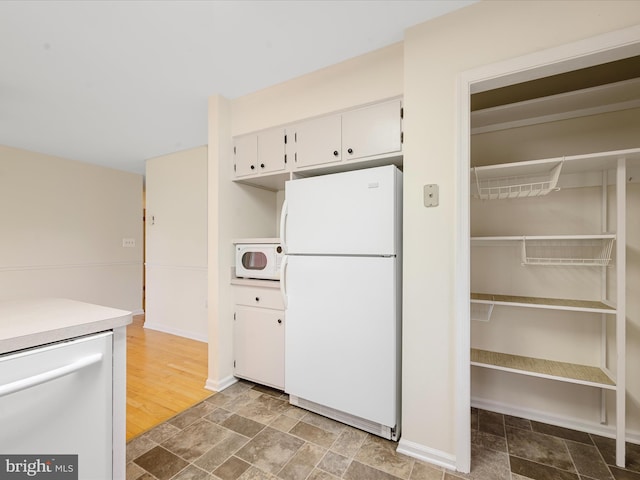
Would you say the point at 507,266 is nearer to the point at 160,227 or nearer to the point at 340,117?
the point at 340,117

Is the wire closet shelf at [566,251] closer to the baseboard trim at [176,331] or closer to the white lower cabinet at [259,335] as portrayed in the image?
the white lower cabinet at [259,335]

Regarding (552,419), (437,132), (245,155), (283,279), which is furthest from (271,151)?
(552,419)

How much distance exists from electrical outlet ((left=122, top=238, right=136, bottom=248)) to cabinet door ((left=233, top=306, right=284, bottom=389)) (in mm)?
3461

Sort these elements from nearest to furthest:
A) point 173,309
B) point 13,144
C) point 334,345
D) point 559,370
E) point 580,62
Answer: point 580,62 → point 559,370 → point 334,345 → point 13,144 → point 173,309

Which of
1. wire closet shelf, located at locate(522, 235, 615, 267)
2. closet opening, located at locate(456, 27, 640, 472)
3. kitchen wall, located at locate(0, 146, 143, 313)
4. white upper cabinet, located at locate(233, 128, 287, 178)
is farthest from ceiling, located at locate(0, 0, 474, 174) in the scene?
wire closet shelf, located at locate(522, 235, 615, 267)

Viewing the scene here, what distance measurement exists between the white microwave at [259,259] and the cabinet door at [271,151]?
595 millimetres

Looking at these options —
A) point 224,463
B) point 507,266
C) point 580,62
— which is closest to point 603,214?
point 507,266

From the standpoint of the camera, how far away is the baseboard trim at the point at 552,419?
1.80 m

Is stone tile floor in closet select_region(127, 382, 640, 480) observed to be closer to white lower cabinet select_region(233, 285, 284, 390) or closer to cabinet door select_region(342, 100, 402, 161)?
white lower cabinet select_region(233, 285, 284, 390)

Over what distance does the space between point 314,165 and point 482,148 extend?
1.29 metres

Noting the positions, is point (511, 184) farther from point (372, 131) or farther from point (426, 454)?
point (426, 454)

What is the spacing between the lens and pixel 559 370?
177cm

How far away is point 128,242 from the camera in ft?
15.9

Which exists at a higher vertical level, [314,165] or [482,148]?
[482,148]
